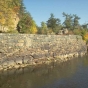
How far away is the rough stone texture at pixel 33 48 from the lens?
110 ft

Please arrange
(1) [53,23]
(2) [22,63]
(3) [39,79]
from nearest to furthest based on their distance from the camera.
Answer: (3) [39,79] < (2) [22,63] < (1) [53,23]

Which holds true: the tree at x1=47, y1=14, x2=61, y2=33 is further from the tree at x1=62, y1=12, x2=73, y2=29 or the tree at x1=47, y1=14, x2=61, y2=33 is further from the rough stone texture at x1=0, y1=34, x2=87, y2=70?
the rough stone texture at x1=0, y1=34, x2=87, y2=70

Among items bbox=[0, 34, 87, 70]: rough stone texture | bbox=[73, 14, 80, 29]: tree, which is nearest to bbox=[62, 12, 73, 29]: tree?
bbox=[73, 14, 80, 29]: tree

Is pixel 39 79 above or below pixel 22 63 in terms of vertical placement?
below

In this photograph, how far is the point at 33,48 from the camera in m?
38.9

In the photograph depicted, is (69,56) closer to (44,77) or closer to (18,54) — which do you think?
(18,54)

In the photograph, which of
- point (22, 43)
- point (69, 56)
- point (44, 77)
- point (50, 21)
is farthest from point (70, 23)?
point (44, 77)

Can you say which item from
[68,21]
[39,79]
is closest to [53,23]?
[68,21]

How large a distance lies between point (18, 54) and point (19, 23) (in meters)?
15.8

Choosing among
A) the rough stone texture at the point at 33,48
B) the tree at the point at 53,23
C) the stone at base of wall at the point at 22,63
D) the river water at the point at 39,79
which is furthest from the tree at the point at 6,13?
the tree at the point at 53,23

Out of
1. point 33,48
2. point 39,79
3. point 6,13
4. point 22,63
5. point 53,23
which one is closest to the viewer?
point 39,79

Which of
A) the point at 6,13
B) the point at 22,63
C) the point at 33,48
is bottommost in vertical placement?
the point at 22,63

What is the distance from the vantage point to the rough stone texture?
33594 millimetres

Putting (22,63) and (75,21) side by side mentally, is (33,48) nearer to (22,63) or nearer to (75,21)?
(22,63)
